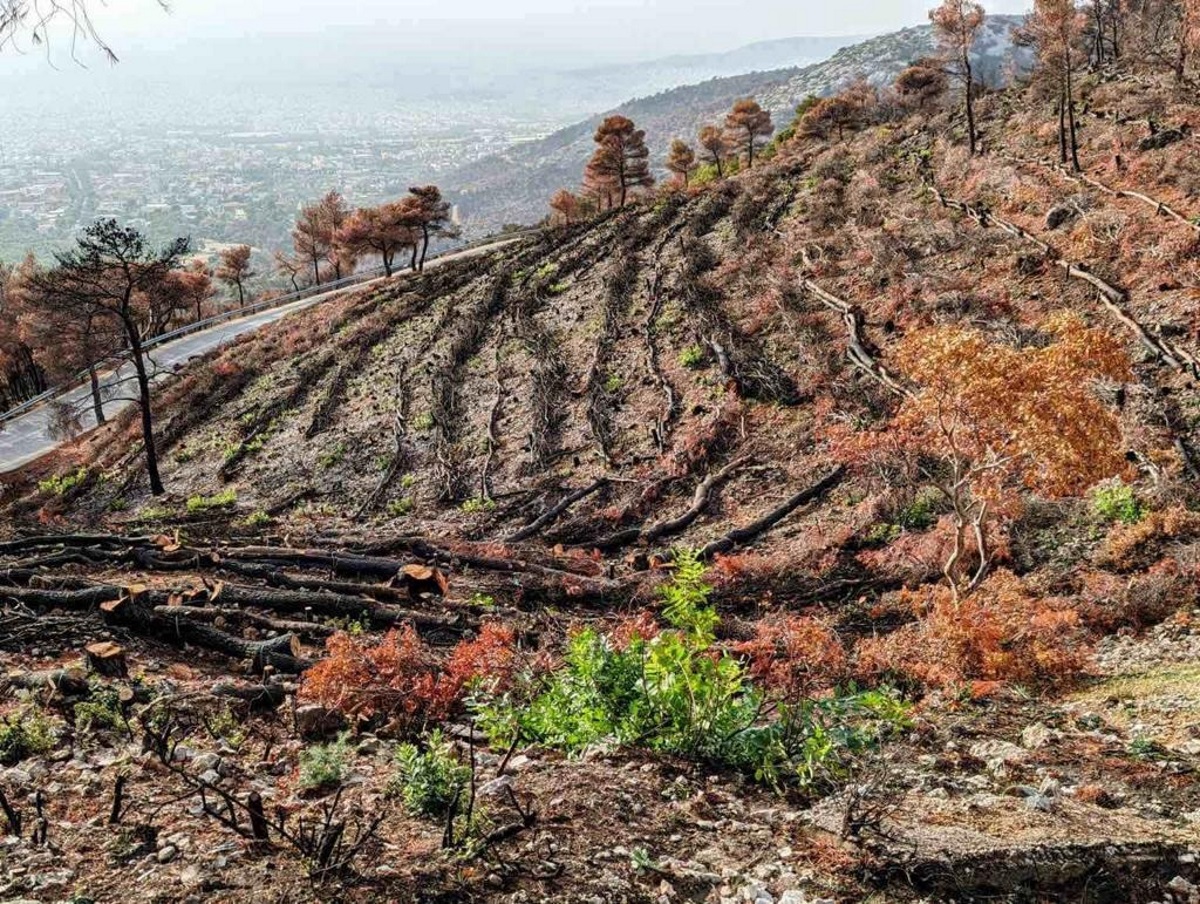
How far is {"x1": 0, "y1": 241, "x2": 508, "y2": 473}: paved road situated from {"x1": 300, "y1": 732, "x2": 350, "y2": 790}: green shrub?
109 feet

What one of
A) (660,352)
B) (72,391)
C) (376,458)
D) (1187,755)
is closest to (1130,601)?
(1187,755)

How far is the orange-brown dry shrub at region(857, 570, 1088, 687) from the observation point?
9.55m

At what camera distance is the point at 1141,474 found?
47.8ft

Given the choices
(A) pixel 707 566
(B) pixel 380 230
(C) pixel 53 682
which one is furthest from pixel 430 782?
(B) pixel 380 230

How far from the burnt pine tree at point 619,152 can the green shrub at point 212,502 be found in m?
44.7

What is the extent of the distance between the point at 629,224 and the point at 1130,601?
116 feet

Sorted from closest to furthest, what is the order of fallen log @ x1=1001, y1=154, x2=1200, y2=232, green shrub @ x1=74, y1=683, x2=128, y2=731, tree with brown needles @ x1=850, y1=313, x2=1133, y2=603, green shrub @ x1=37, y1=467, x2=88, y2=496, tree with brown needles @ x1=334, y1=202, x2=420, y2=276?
1. green shrub @ x1=74, y1=683, x2=128, y2=731
2. tree with brown needles @ x1=850, y1=313, x2=1133, y2=603
3. fallen log @ x1=1001, y1=154, x2=1200, y2=232
4. green shrub @ x1=37, y1=467, x2=88, y2=496
5. tree with brown needles @ x1=334, y1=202, x2=420, y2=276

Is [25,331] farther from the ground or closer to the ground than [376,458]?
farther from the ground

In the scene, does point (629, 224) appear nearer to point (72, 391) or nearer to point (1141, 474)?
point (1141, 474)

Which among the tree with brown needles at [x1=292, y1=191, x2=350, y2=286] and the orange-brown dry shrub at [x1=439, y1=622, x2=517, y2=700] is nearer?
the orange-brown dry shrub at [x1=439, y1=622, x2=517, y2=700]

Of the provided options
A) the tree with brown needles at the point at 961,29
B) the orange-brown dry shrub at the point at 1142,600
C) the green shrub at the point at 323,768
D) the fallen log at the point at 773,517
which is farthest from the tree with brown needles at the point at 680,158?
the green shrub at the point at 323,768

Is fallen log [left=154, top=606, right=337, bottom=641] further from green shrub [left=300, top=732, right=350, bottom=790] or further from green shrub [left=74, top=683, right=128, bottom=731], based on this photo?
green shrub [left=300, top=732, right=350, bottom=790]

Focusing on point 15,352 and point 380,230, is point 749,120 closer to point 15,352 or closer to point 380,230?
point 380,230

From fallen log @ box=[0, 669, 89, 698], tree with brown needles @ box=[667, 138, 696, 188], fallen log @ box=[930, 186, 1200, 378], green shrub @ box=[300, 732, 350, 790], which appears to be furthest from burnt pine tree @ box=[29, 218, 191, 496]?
tree with brown needles @ box=[667, 138, 696, 188]
